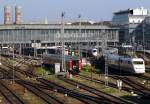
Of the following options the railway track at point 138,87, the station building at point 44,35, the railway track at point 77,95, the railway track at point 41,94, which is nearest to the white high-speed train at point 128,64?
the railway track at point 138,87

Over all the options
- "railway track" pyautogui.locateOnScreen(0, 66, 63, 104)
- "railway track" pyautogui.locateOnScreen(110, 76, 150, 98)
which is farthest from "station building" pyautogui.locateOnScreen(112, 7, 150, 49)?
"railway track" pyautogui.locateOnScreen(0, 66, 63, 104)

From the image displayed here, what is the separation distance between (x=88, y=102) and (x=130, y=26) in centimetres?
13982

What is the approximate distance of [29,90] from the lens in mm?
43531

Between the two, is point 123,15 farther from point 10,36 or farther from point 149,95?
point 149,95

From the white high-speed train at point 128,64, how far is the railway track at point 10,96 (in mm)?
16974

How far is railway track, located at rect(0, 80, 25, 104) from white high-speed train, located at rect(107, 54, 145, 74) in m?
17.0

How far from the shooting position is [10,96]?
38656mm

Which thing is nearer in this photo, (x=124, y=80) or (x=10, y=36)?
(x=124, y=80)

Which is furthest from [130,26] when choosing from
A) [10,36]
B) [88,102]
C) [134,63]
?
[88,102]

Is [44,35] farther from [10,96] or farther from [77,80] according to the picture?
[10,96]

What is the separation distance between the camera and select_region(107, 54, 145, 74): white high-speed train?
55.8 meters

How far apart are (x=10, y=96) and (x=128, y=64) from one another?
22761 millimetres

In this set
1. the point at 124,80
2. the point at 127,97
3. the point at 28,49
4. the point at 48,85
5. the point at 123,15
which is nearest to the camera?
the point at 127,97

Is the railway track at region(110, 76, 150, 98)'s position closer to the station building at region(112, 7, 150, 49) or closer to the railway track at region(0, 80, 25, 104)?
the railway track at region(0, 80, 25, 104)
